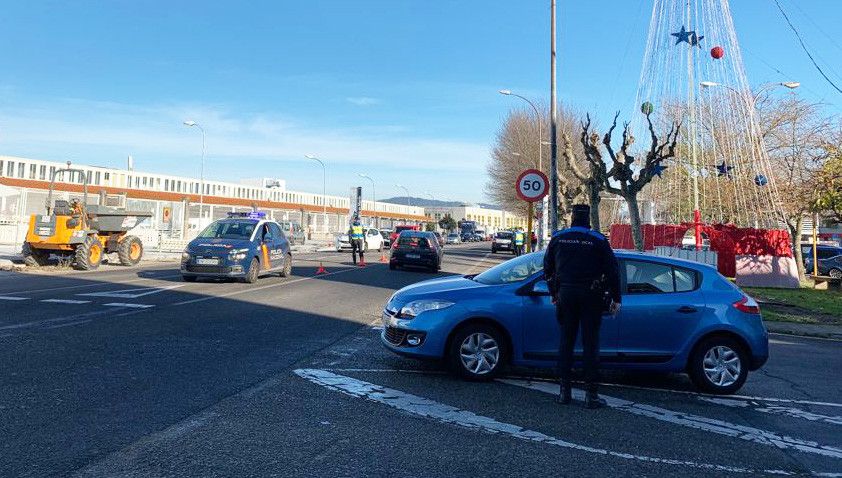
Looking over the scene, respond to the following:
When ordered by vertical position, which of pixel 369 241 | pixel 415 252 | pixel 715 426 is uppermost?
pixel 369 241

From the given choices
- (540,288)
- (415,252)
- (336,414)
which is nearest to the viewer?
(336,414)

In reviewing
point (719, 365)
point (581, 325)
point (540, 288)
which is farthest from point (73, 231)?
point (719, 365)

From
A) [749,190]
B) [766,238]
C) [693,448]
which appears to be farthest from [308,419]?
[749,190]

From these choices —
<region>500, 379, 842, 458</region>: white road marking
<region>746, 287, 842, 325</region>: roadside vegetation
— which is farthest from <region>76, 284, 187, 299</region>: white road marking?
<region>746, 287, 842, 325</region>: roadside vegetation

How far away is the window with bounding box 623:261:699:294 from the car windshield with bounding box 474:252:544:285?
94cm

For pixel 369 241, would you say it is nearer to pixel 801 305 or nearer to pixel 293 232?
pixel 293 232

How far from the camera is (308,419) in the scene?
201 inches

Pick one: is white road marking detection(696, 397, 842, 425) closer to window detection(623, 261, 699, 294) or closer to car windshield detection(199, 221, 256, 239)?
window detection(623, 261, 699, 294)

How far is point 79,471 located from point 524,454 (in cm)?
284

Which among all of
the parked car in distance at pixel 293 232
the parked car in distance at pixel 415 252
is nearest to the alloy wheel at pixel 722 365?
the parked car in distance at pixel 415 252

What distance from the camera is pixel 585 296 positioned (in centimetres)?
593

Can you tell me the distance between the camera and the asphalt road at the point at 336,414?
4.24 m

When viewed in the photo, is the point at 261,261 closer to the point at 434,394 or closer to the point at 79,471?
the point at 434,394

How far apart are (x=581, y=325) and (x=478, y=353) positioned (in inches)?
47.1
